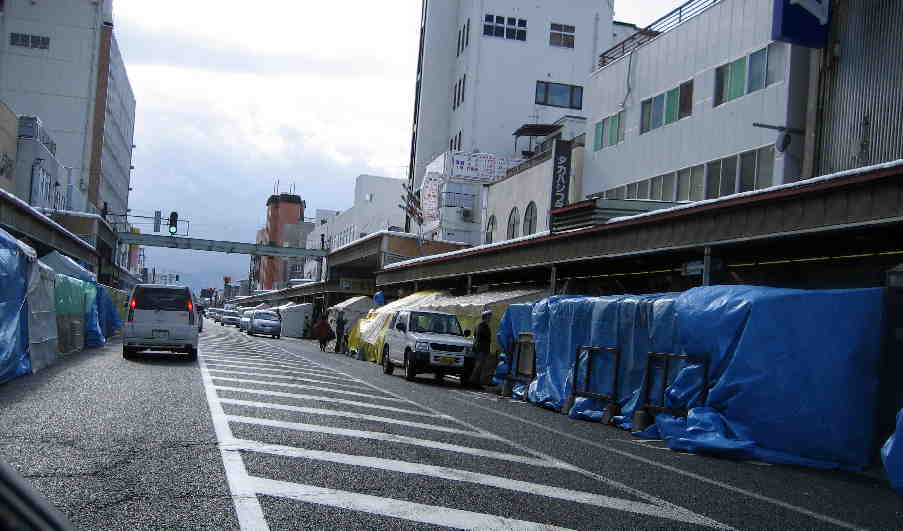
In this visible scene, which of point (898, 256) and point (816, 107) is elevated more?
point (816, 107)

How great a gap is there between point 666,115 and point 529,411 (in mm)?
18229

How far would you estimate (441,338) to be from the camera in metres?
24.4

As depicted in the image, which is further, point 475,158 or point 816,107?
point 475,158

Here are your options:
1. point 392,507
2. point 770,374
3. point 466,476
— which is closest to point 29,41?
point 770,374

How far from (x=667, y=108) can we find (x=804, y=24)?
8831 millimetres

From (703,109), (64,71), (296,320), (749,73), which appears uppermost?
(64,71)

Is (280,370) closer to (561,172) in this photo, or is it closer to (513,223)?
(561,172)

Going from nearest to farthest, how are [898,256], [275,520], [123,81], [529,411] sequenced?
[275,520] < [529,411] < [898,256] < [123,81]

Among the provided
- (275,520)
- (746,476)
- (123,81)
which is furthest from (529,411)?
(123,81)

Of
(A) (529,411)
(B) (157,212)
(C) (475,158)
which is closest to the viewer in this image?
(A) (529,411)

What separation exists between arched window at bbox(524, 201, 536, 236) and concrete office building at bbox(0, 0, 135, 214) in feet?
133

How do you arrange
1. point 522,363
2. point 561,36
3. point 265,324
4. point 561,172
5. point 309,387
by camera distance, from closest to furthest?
point 309,387, point 522,363, point 561,172, point 265,324, point 561,36

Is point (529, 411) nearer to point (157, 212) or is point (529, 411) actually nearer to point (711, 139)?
point (711, 139)

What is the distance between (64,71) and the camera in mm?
73812
